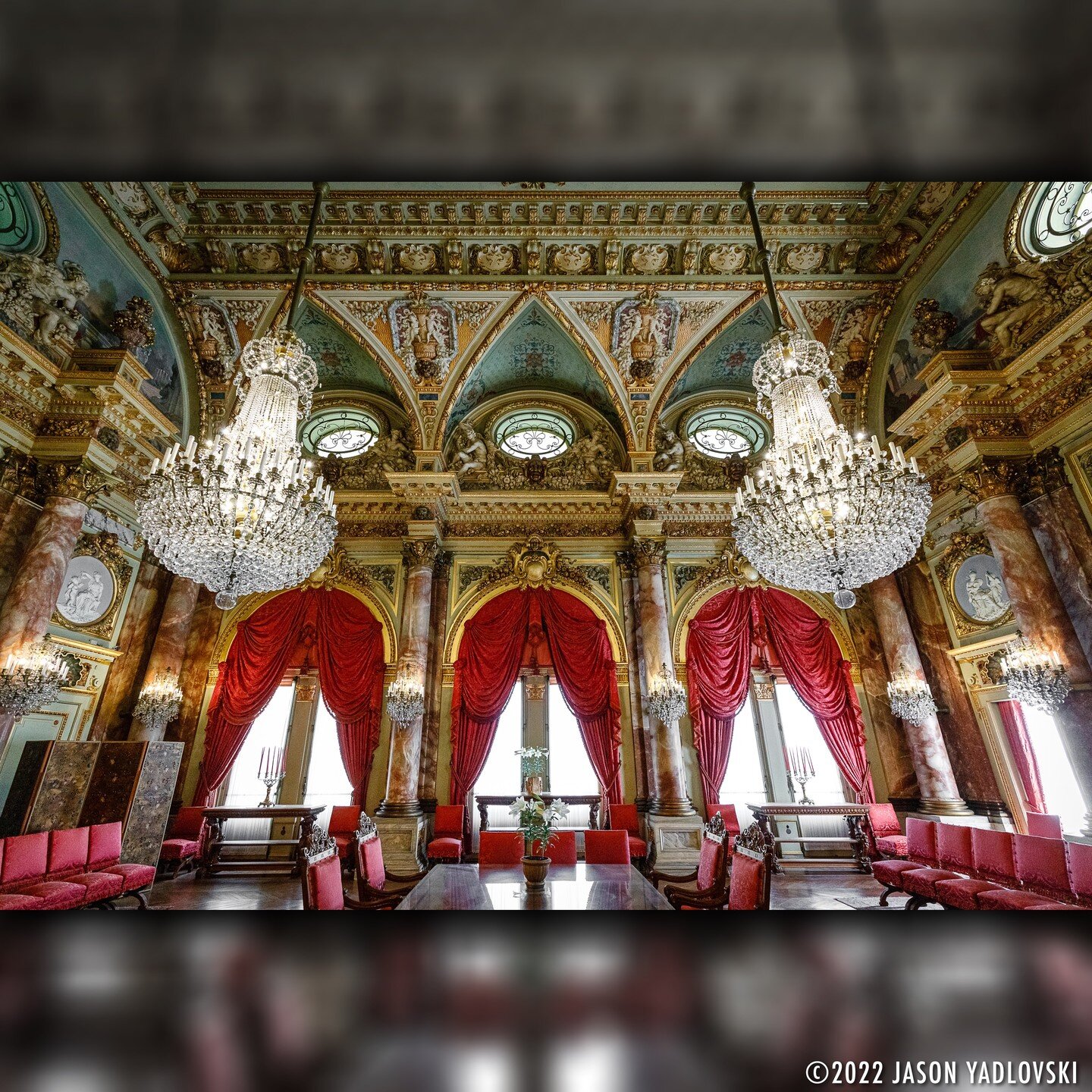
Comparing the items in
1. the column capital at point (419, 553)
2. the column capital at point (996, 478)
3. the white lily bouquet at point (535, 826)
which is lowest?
the white lily bouquet at point (535, 826)

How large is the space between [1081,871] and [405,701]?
747cm

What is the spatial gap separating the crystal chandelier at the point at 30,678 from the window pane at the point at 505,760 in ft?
18.5

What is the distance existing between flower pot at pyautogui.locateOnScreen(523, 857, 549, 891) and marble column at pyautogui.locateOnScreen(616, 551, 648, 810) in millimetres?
4705

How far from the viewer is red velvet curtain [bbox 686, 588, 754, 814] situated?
8.48 metres

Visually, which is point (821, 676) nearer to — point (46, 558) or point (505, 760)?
point (505, 760)

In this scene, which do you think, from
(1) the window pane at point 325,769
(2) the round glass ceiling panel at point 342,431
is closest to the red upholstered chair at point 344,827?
(1) the window pane at point 325,769

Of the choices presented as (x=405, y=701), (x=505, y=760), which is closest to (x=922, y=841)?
(x=505, y=760)

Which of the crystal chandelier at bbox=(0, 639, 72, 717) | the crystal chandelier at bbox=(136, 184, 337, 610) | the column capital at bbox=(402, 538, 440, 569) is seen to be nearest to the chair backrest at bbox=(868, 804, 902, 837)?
the column capital at bbox=(402, 538, 440, 569)

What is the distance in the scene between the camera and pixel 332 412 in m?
10.3

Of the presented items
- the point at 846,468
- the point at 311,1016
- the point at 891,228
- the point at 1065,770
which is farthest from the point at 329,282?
the point at 1065,770

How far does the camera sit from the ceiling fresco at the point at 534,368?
904 cm

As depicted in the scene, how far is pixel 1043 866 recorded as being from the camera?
Answer: 4727mm

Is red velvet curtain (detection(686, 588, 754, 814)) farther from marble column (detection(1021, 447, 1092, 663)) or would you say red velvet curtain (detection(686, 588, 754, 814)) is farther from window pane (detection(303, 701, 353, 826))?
window pane (detection(303, 701, 353, 826))

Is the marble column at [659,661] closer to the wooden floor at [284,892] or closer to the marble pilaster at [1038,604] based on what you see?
the wooden floor at [284,892]
